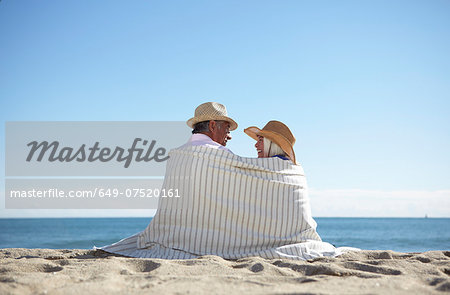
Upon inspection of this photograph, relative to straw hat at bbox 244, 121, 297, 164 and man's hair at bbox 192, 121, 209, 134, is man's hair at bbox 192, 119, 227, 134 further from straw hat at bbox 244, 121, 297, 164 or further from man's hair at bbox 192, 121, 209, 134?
straw hat at bbox 244, 121, 297, 164

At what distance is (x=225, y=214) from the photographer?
443 cm

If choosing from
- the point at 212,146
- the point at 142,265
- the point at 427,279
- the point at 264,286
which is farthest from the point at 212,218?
the point at 427,279

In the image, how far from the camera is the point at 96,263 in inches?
134

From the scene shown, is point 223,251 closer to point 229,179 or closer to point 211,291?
point 229,179

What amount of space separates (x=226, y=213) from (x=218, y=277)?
1576mm

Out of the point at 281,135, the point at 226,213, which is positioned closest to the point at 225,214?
the point at 226,213

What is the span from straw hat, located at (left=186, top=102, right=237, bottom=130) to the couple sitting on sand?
0.39m

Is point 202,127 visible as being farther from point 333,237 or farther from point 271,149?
point 333,237

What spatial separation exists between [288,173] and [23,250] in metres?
3.37

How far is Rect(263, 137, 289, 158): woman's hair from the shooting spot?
16.2ft

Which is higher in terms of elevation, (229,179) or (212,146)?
(212,146)

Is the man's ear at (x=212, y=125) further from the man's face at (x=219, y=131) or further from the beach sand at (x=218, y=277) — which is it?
the beach sand at (x=218, y=277)

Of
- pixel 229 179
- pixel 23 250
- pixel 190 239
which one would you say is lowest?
pixel 23 250

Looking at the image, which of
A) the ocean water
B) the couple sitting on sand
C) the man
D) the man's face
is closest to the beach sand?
the couple sitting on sand
